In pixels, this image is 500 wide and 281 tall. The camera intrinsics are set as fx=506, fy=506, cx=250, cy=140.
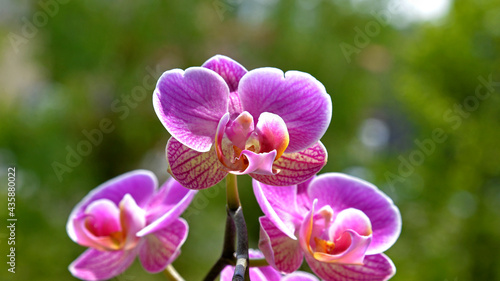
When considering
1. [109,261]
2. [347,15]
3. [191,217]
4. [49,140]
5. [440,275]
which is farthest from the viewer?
[347,15]

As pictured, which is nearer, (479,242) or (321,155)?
(321,155)

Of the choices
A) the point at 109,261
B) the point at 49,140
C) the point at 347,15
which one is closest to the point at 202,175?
the point at 109,261

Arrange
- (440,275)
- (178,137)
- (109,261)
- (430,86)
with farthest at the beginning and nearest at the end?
(430,86) < (440,275) < (109,261) < (178,137)

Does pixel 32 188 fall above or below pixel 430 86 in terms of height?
below

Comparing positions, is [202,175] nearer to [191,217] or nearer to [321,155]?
[321,155]

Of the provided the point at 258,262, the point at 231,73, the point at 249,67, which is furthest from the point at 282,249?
the point at 249,67

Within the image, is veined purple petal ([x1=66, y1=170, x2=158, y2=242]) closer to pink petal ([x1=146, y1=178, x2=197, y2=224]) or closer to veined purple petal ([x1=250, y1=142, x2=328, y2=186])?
pink petal ([x1=146, y1=178, x2=197, y2=224])

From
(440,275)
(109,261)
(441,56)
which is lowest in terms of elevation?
(440,275)

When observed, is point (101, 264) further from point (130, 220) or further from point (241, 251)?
point (241, 251)

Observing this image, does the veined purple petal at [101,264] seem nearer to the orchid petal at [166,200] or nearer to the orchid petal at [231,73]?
the orchid petal at [166,200]
